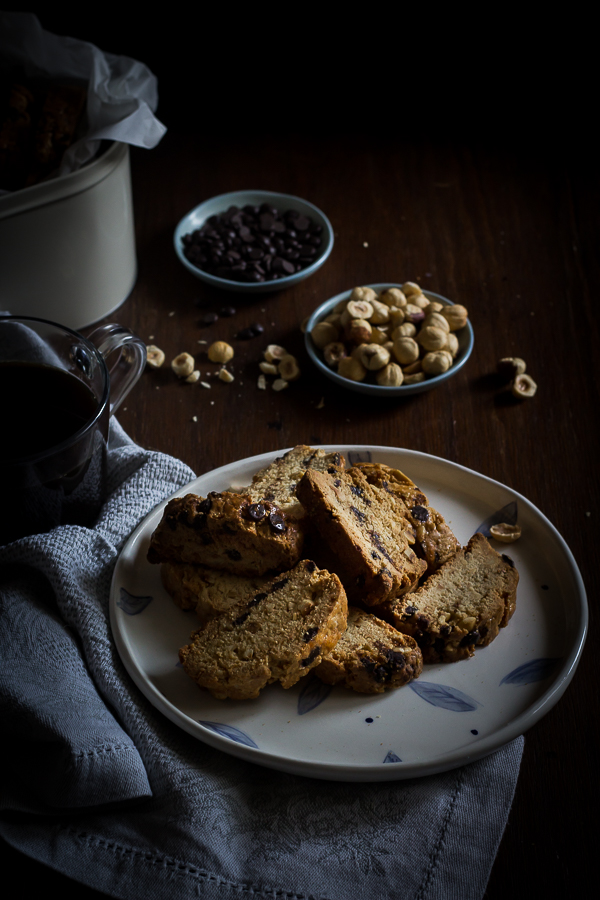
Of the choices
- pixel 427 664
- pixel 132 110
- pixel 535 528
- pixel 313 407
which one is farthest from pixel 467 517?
pixel 132 110

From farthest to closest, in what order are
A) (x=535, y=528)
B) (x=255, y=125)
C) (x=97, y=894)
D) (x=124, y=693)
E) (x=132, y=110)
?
(x=255, y=125) < (x=132, y=110) < (x=535, y=528) < (x=124, y=693) < (x=97, y=894)

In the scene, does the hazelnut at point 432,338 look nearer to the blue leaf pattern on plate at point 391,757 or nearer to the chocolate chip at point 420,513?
the chocolate chip at point 420,513

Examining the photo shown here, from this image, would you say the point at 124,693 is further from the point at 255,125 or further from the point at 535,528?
the point at 255,125

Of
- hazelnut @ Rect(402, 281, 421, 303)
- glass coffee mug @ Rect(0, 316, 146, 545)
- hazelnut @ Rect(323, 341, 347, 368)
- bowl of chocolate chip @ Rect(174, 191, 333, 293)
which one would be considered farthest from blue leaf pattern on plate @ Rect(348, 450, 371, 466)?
bowl of chocolate chip @ Rect(174, 191, 333, 293)

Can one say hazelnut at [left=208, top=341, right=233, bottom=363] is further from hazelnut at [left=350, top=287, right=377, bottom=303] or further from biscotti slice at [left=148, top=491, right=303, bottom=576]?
biscotti slice at [left=148, top=491, right=303, bottom=576]

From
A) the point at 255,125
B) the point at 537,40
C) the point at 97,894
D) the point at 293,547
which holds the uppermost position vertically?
the point at 537,40

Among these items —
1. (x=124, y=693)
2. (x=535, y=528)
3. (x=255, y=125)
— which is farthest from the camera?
(x=255, y=125)

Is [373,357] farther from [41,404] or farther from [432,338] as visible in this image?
[41,404]
